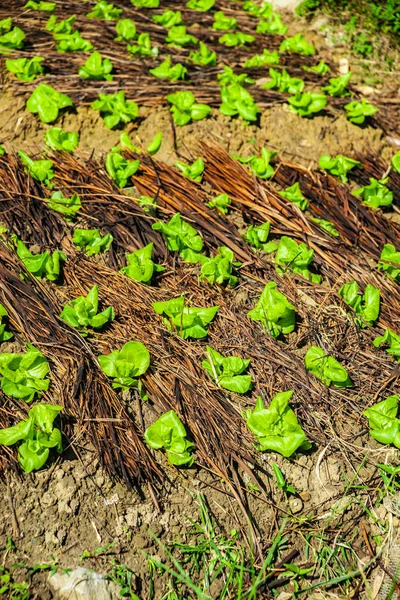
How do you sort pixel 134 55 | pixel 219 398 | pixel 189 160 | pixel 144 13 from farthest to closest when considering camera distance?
pixel 144 13 → pixel 134 55 → pixel 189 160 → pixel 219 398

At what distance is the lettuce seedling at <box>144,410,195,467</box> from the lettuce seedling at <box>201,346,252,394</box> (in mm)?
308

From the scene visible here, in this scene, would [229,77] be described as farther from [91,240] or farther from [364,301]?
[364,301]

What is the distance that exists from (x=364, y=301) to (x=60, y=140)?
2.02 m

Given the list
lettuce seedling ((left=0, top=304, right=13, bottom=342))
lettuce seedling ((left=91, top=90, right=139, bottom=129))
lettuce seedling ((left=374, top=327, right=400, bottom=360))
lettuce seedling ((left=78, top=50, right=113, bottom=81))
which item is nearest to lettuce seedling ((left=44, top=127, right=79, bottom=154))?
lettuce seedling ((left=91, top=90, right=139, bottom=129))

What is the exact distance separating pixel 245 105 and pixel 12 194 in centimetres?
162

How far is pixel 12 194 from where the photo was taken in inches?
119

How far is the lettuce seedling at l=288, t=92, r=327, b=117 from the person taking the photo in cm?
375

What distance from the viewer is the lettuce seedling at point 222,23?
4.41 m

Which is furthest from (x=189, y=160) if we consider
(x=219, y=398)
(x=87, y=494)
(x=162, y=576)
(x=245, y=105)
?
(x=162, y=576)

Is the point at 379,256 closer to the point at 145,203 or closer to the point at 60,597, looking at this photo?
the point at 145,203

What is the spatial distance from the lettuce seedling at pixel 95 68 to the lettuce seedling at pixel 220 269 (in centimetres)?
175

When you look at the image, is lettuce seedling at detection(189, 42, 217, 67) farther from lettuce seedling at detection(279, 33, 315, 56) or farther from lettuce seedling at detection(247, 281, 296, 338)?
lettuce seedling at detection(247, 281, 296, 338)

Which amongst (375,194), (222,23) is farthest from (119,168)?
(222,23)

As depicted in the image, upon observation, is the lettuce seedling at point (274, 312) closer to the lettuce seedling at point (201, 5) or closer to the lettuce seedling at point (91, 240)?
the lettuce seedling at point (91, 240)
